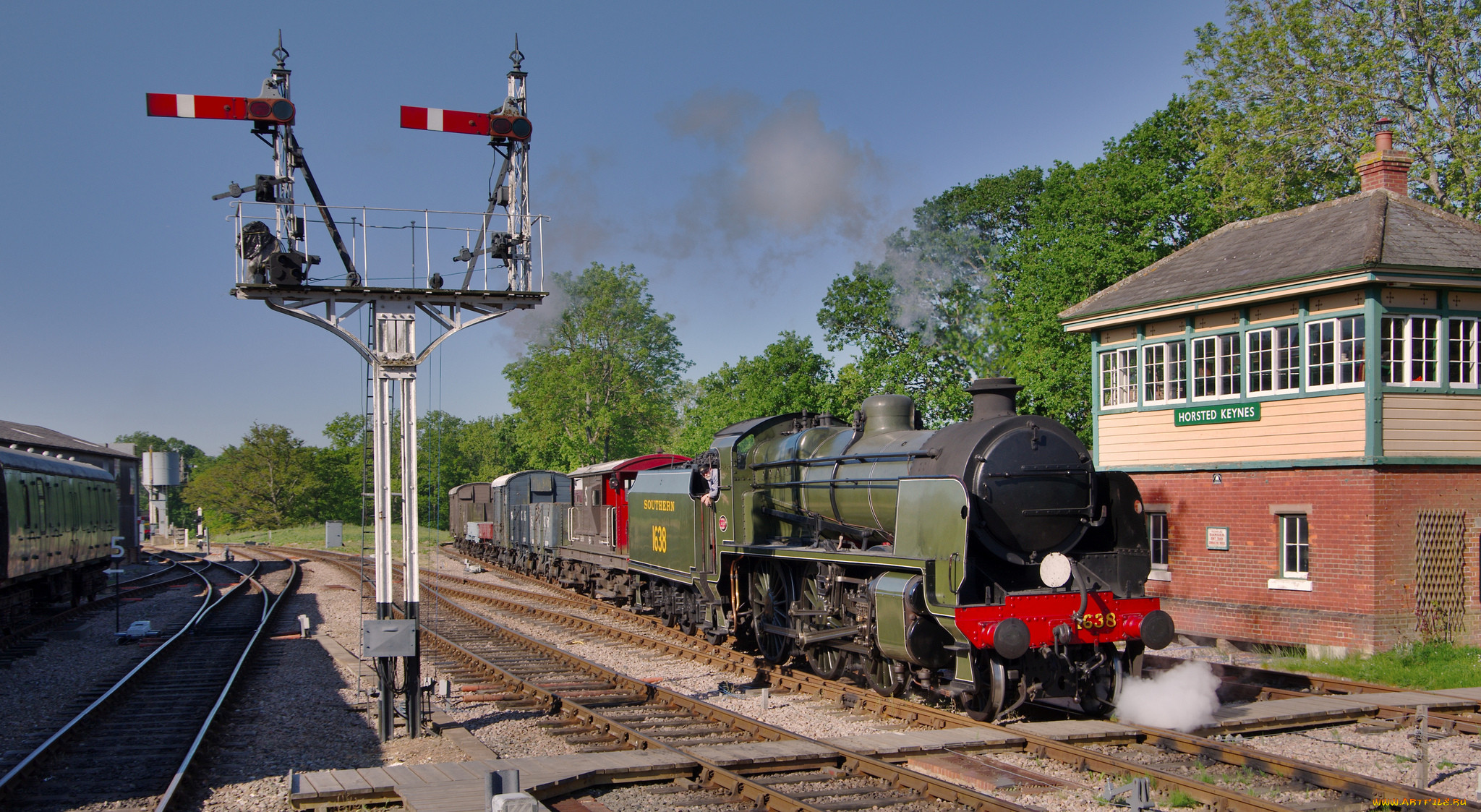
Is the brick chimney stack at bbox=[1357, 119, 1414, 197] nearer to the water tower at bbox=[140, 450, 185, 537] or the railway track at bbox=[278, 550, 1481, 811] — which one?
the railway track at bbox=[278, 550, 1481, 811]

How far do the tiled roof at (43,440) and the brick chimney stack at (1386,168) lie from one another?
3409 centimetres

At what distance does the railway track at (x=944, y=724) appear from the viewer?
6.82m

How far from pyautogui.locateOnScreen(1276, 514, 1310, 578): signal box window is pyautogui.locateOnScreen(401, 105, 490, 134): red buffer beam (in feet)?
37.7

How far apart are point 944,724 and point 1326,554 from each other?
7.08 m

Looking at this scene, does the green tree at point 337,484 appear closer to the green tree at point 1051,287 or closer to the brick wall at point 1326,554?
the green tree at point 1051,287

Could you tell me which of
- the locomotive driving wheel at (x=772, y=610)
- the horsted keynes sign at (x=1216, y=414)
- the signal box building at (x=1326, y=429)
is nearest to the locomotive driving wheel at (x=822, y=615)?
the locomotive driving wheel at (x=772, y=610)

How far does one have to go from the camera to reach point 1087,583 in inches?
381

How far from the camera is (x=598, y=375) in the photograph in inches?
1817

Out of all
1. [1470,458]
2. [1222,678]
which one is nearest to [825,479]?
[1222,678]

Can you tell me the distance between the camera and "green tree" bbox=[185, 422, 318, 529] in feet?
225

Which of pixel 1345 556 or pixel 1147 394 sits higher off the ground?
pixel 1147 394

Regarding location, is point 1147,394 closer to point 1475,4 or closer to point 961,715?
point 961,715

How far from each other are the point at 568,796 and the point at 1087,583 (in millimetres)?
5138

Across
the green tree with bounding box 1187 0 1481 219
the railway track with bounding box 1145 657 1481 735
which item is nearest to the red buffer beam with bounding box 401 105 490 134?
the railway track with bounding box 1145 657 1481 735
